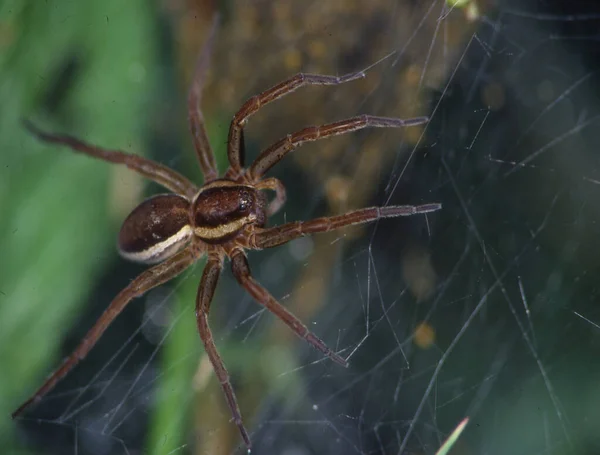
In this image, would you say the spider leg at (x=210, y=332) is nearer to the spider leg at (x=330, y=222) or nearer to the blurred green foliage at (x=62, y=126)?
the spider leg at (x=330, y=222)

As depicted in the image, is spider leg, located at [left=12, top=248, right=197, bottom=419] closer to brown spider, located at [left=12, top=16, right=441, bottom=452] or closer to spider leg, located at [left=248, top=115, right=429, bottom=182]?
brown spider, located at [left=12, top=16, right=441, bottom=452]

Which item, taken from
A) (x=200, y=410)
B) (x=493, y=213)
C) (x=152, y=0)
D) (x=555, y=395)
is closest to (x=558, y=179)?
(x=493, y=213)

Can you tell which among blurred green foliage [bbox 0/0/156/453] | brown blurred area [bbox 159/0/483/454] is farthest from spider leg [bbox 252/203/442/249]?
blurred green foliage [bbox 0/0/156/453]

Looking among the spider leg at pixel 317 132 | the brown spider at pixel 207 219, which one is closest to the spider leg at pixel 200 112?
the brown spider at pixel 207 219

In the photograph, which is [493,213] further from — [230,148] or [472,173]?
[230,148]

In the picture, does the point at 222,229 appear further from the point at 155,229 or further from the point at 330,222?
the point at 330,222
